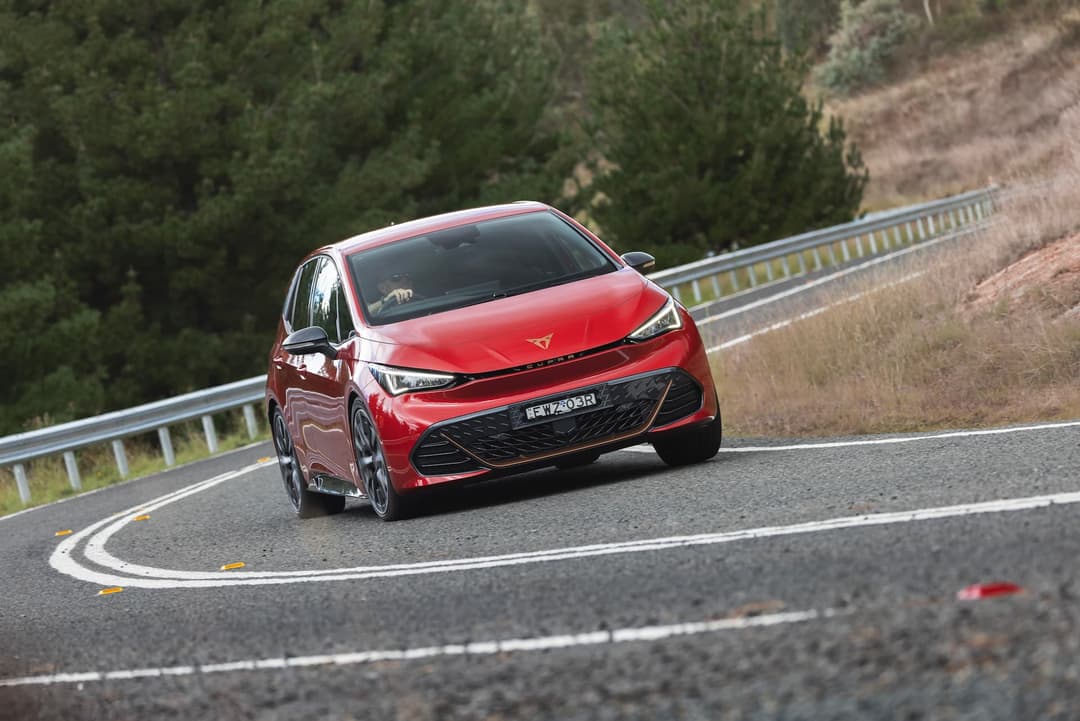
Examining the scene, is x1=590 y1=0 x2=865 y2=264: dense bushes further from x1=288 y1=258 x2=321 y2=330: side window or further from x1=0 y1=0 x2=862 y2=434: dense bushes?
x1=288 y1=258 x2=321 y2=330: side window

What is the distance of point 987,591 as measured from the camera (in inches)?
202

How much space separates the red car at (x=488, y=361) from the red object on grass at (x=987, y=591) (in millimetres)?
4150

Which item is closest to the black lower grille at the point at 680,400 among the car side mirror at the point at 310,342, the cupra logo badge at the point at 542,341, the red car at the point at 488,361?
the red car at the point at 488,361

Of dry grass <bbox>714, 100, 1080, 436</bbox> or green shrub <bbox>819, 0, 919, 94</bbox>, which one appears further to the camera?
green shrub <bbox>819, 0, 919, 94</bbox>

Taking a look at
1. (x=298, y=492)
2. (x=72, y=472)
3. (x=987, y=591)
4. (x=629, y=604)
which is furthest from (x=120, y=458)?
(x=987, y=591)

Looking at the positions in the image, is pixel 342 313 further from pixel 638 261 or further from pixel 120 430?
pixel 120 430

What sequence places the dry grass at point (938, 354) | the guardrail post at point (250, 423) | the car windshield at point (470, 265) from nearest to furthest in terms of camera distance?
the car windshield at point (470, 265)
the dry grass at point (938, 354)
the guardrail post at point (250, 423)

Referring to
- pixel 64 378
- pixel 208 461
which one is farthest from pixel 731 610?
pixel 64 378

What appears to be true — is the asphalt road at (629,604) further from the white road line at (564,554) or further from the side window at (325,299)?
the side window at (325,299)

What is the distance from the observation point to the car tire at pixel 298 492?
1136 cm

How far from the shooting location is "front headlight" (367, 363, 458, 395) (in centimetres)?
916

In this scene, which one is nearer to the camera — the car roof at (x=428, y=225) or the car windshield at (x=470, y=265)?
the car windshield at (x=470, y=265)

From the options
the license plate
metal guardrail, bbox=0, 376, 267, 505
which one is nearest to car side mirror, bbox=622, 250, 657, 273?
the license plate

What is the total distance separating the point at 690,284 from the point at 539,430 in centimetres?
2408
